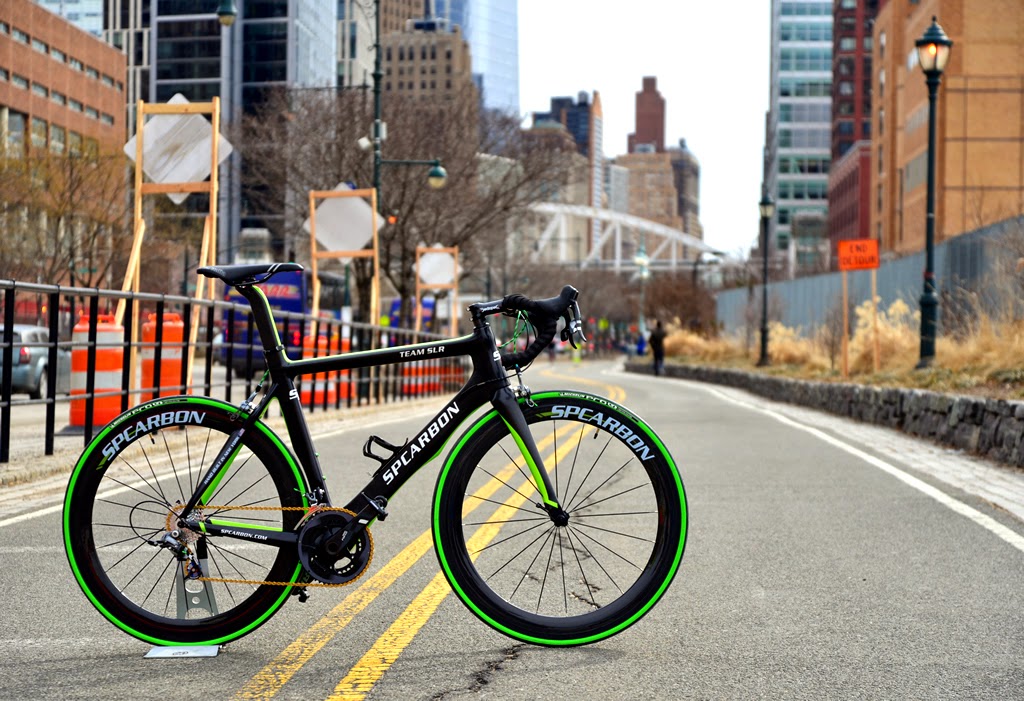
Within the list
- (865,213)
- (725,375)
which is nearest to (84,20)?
(725,375)

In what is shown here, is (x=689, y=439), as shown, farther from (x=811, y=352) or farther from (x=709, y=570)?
(x=811, y=352)

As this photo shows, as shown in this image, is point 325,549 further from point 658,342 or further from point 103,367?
point 658,342

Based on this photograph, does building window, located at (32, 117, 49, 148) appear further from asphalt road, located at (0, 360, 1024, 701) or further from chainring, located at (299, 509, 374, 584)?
chainring, located at (299, 509, 374, 584)

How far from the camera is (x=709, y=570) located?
6.97m

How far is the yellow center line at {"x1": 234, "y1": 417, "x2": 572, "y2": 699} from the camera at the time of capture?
183 inches

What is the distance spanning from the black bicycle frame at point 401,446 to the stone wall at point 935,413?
8.70m

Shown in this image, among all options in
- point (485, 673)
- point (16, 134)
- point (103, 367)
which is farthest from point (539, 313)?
point (16, 134)

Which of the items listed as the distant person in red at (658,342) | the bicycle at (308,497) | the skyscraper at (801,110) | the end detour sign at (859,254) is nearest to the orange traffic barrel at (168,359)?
the bicycle at (308,497)

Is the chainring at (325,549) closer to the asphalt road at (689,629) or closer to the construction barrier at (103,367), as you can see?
the asphalt road at (689,629)

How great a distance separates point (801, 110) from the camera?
164750 mm

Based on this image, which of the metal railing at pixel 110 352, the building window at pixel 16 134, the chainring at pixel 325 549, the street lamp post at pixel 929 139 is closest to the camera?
the chainring at pixel 325 549

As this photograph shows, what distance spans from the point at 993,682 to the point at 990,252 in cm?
2053

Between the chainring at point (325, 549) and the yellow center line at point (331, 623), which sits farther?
the chainring at point (325, 549)

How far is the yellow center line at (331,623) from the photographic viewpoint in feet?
15.3
